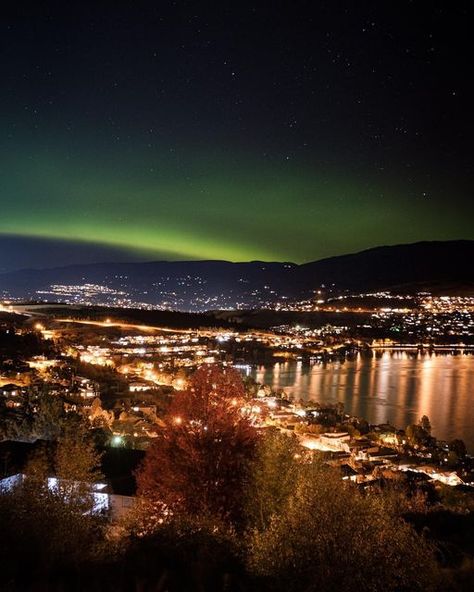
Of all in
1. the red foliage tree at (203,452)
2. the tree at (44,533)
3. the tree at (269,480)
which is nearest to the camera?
the tree at (44,533)

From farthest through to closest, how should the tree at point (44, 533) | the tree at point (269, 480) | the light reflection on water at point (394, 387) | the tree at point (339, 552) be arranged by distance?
the light reflection on water at point (394, 387) < the tree at point (269, 480) < the tree at point (44, 533) < the tree at point (339, 552)

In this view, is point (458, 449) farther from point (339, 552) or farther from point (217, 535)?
point (339, 552)

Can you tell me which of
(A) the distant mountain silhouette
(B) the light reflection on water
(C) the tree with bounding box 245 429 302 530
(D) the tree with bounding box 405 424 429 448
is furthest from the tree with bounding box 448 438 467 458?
(A) the distant mountain silhouette

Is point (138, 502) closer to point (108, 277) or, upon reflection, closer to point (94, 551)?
point (94, 551)

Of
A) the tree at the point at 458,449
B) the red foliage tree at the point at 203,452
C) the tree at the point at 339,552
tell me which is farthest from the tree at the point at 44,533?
the tree at the point at 458,449

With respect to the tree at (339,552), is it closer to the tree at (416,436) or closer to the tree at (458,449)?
the tree at (458,449)

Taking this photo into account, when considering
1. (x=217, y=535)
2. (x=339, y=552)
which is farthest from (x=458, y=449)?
(x=339, y=552)

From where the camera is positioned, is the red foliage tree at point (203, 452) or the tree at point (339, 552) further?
the red foliage tree at point (203, 452)

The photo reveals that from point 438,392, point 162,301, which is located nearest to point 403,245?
point 162,301
